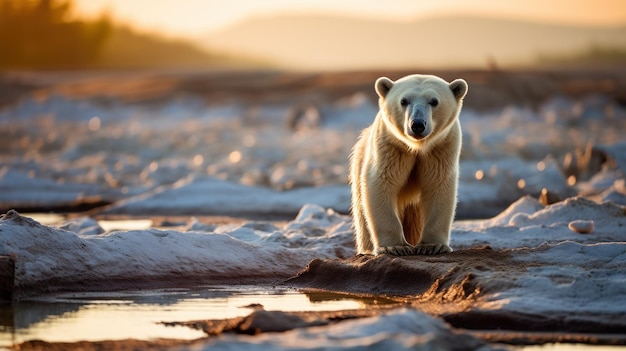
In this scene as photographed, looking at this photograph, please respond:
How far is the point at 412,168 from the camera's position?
732 centimetres

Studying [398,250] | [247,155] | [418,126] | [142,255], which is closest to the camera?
[418,126]

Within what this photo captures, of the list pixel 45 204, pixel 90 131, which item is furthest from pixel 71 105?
pixel 45 204

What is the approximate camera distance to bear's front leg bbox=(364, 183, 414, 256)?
7.27m

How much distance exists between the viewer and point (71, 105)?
36531 mm

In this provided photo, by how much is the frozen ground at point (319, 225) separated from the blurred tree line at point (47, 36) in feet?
87.7

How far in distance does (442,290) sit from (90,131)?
25441 mm

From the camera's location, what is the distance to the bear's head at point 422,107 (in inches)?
270

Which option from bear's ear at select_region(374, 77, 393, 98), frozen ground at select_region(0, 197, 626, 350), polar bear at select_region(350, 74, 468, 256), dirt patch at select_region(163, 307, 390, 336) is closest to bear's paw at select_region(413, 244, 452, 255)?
polar bear at select_region(350, 74, 468, 256)

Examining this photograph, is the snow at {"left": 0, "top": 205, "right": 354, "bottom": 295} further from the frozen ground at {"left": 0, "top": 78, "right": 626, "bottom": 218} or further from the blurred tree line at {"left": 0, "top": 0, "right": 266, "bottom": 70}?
the blurred tree line at {"left": 0, "top": 0, "right": 266, "bottom": 70}

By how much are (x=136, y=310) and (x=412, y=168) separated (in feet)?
6.96

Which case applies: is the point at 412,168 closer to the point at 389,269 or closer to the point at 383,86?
the point at 383,86

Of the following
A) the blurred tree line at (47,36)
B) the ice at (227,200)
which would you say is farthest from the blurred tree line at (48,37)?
the ice at (227,200)

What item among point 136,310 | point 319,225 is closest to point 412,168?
point 136,310

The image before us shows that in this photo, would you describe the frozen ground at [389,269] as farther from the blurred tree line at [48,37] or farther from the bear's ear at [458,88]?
the blurred tree line at [48,37]
